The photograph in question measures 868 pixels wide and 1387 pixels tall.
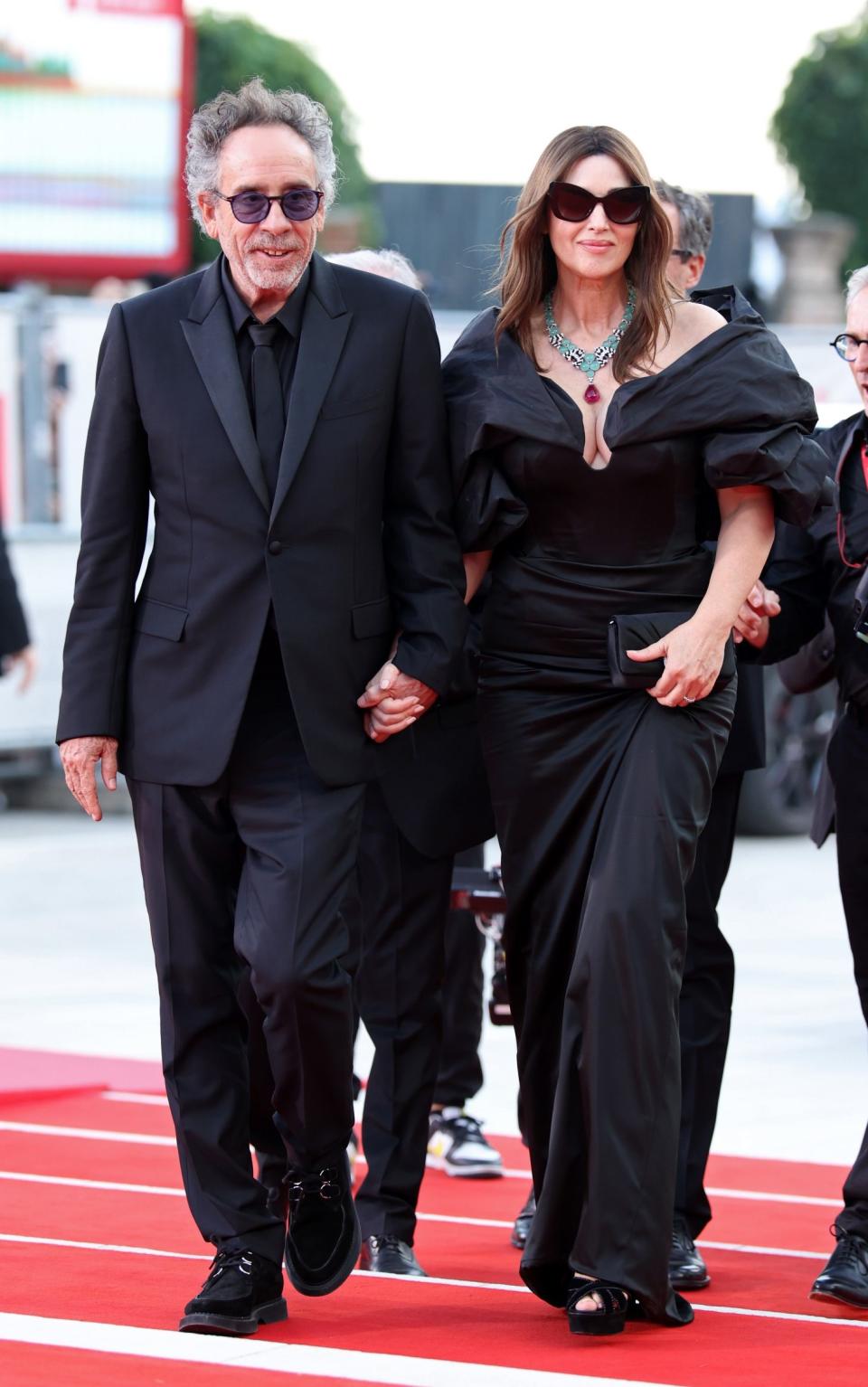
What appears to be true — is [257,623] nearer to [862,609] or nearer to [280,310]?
[280,310]

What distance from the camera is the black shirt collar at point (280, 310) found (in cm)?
458

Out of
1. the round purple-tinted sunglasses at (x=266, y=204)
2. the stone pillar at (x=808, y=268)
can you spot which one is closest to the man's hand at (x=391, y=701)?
the round purple-tinted sunglasses at (x=266, y=204)

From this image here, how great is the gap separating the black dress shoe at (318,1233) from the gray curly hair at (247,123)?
182 centimetres

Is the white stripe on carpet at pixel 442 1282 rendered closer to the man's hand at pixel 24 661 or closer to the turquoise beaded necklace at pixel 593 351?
the turquoise beaded necklace at pixel 593 351

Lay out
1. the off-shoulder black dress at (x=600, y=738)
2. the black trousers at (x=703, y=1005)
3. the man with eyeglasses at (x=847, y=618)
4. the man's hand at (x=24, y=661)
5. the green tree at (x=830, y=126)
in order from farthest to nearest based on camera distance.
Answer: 1. the green tree at (x=830, y=126)
2. the man's hand at (x=24, y=661)
3. the black trousers at (x=703, y=1005)
4. the man with eyeglasses at (x=847, y=618)
5. the off-shoulder black dress at (x=600, y=738)

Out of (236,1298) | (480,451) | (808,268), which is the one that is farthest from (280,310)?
(808,268)

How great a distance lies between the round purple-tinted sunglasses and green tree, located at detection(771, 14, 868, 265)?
6733 cm

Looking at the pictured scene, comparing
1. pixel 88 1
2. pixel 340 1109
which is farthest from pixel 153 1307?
pixel 88 1

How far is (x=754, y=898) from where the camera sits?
12.0 metres

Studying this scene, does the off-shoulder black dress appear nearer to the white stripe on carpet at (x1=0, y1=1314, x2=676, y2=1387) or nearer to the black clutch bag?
the black clutch bag

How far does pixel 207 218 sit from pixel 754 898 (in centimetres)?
784

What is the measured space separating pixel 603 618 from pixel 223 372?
841 mm

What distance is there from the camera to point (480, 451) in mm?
4656

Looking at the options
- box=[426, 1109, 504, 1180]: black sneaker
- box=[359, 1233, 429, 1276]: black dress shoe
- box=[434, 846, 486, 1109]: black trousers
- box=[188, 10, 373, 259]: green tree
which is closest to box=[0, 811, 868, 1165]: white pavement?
box=[426, 1109, 504, 1180]: black sneaker
